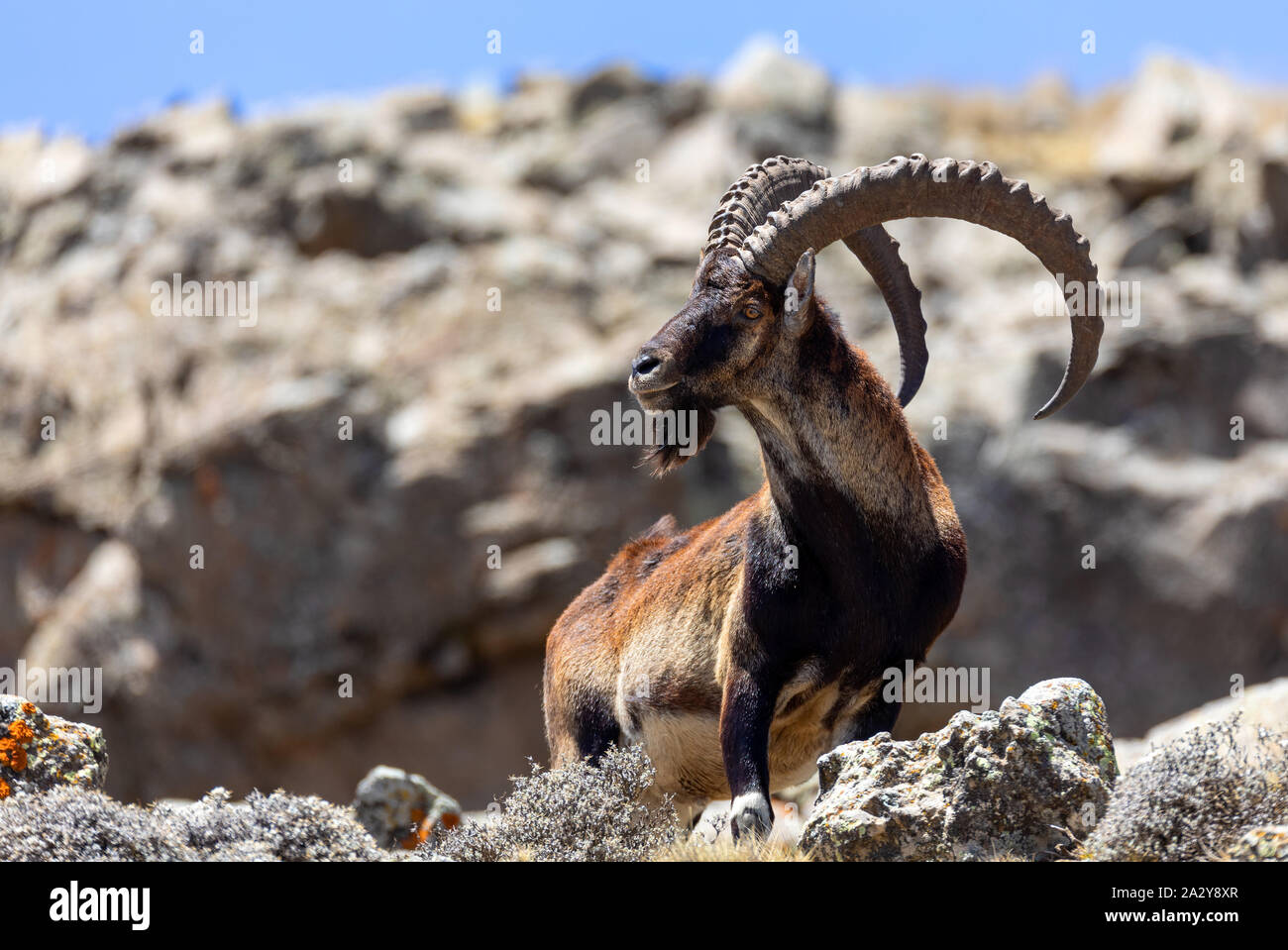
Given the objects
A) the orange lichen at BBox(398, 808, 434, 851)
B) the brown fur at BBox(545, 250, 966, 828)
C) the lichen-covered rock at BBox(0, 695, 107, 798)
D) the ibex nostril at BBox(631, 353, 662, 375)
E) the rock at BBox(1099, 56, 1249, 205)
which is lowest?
the orange lichen at BBox(398, 808, 434, 851)

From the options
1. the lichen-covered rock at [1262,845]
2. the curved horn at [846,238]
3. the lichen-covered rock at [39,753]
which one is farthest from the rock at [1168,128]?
the lichen-covered rock at [39,753]

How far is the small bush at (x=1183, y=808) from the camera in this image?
18.1 feet

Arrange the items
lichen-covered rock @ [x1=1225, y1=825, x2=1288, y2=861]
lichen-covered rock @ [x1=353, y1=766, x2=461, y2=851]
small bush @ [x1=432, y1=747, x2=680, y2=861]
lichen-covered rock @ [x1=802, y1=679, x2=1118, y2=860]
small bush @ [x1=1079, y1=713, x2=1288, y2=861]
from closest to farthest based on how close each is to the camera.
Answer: lichen-covered rock @ [x1=1225, y1=825, x2=1288, y2=861]
small bush @ [x1=1079, y1=713, x2=1288, y2=861]
lichen-covered rock @ [x1=802, y1=679, x2=1118, y2=860]
small bush @ [x1=432, y1=747, x2=680, y2=861]
lichen-covered rock @ [x1=353, y1=766, x2=461, y2=851]

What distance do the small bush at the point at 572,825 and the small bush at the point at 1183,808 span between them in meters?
2.11

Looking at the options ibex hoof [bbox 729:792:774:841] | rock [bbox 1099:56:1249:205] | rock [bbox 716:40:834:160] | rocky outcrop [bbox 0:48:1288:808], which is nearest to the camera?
ibex hoof [bbox 729:792:774:841]

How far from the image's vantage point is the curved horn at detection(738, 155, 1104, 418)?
7.01 metres

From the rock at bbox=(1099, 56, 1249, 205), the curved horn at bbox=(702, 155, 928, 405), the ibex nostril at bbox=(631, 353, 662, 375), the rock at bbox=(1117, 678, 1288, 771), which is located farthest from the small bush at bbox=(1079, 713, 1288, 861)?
the rock at bbox=(1099, 56, 1249, 205)

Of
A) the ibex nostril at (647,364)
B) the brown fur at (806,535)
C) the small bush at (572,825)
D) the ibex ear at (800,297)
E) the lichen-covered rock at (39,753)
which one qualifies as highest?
the ibex ear at (800,297)

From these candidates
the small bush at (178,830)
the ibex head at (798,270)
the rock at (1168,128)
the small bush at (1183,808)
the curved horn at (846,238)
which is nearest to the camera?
the small bush at (1183,808)

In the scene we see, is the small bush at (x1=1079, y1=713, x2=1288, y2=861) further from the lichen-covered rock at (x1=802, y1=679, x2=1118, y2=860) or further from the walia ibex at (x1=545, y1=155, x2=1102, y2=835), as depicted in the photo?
the walia ibex at (x1=545, y1=155, x2=1102, y2=835)

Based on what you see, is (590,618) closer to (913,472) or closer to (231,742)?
(913,472)

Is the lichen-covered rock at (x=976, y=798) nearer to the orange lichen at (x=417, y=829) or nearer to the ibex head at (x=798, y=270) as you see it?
the ibex head at (x=798, y=270)

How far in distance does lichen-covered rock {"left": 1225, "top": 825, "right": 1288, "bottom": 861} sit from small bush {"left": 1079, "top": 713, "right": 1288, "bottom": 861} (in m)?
0.12
